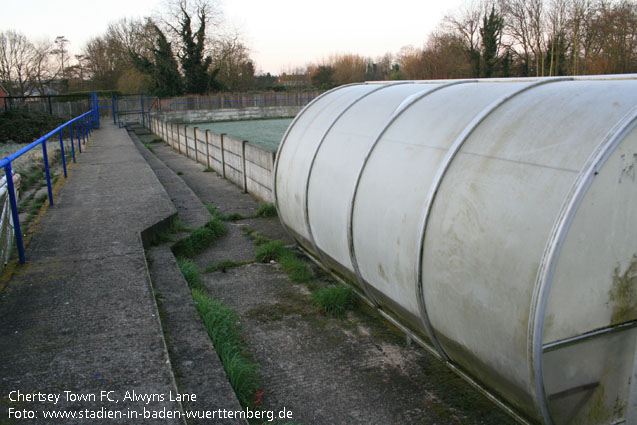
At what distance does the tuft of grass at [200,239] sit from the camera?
26.0ft

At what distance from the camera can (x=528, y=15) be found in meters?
54.6

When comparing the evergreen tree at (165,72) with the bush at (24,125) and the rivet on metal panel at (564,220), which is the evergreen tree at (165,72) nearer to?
the bush at (24,125)

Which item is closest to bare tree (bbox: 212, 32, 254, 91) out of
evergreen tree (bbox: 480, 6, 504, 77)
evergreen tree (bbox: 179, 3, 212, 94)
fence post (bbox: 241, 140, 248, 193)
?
evergreen tree (bbox: 179, 3, 212, 94)

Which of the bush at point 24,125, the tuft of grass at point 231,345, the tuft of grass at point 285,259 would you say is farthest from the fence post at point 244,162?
the bush at point 24,125

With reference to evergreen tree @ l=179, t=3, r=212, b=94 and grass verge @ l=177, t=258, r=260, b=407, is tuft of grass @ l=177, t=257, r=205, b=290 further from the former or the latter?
evergreen tree @ l=179, t=3, r=212, b=94

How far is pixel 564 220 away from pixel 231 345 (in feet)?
11.3

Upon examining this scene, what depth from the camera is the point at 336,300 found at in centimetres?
604

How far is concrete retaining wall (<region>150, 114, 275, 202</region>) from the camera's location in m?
11.3

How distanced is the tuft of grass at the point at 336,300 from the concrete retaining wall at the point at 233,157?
3.75 metres

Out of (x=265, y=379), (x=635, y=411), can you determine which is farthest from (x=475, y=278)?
(x=265, y=379)

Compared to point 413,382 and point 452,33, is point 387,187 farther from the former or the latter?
point 452,33

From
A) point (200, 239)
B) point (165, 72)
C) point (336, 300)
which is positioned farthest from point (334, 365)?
point (165, 72)

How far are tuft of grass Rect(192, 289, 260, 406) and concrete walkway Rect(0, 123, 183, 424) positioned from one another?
0.64m

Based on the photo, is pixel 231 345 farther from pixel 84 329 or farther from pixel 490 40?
pixel 490 40
